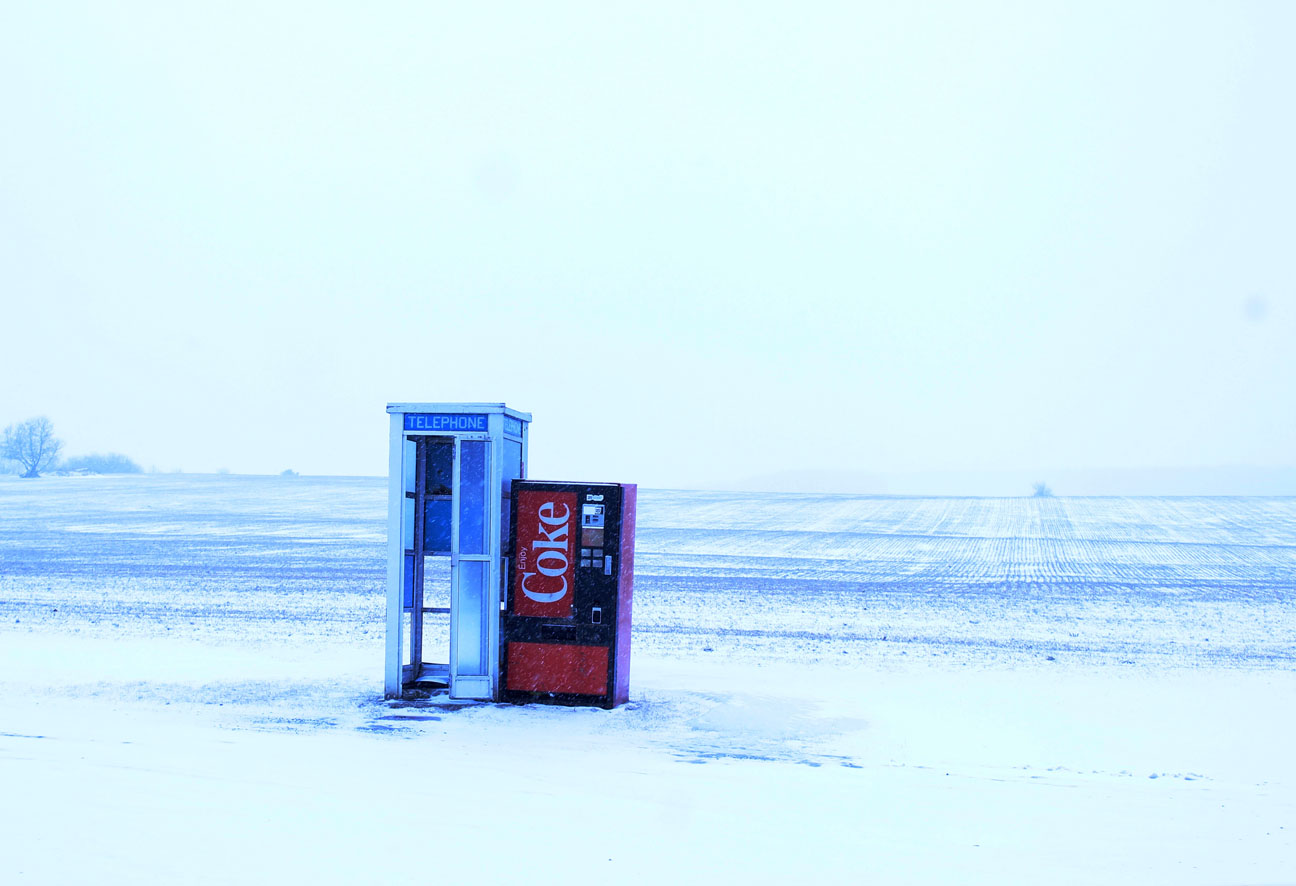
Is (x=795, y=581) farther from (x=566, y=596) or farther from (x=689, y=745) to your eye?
(x=689, y=745)

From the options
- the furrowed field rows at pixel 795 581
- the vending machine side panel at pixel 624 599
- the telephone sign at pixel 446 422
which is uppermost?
the telephone sign at pixel 446 422

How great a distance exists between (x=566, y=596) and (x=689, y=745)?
5.82 feet

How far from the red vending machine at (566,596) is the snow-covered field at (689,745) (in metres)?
0.30

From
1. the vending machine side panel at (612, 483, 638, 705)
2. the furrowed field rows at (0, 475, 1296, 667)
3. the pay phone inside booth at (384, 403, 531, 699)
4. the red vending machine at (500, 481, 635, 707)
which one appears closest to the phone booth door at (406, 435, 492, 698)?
the pay phone inside booth at (384, 403, 531, 699)

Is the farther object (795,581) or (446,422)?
(795,581)

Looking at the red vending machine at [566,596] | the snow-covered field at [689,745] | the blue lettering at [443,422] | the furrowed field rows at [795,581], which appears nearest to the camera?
the snow-covered field at [689,745]

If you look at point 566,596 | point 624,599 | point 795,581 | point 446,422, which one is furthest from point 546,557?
point 795,581

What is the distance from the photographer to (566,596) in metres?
8.49

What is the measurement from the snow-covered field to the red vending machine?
0.30m

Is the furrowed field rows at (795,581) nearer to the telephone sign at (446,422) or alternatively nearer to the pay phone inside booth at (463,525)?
the pay phone inside booth at (463,525)

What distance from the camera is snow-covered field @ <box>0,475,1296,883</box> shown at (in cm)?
498

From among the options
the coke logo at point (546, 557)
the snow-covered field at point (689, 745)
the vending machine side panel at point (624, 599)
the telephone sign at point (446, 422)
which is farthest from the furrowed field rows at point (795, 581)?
the telephone sign at point (446, 422)

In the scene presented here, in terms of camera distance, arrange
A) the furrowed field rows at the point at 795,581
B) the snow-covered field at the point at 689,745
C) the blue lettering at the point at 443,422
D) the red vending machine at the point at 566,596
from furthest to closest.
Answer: the furrowed field rows at the point at 795,581
the blue lettering at the point at 443,422
the red vending machine at the point at 566,596
the snow-covered field at the point at 689,745

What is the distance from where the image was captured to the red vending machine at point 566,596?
845 cm
